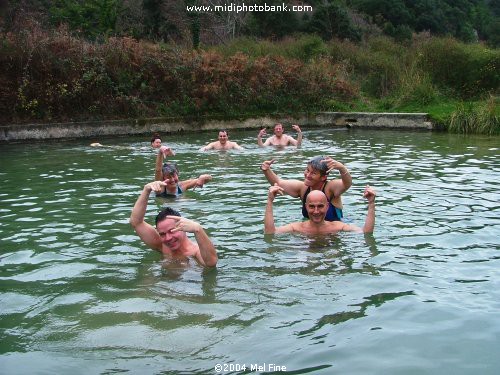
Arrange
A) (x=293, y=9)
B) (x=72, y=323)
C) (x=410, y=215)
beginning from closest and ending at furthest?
(x=72, y=323), (x=410, y=215), (x=293, y=9)

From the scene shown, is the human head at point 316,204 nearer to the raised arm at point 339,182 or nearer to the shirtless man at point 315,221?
the shirtless man at point 315,221

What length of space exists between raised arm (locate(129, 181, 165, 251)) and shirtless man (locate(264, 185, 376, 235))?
61.1 inches

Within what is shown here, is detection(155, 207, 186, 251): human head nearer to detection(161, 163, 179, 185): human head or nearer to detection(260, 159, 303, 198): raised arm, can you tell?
detection(260, 159, 303, 198): raised arm

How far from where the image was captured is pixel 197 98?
85.1 feet

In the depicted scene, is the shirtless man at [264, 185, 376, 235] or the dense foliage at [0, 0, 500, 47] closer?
the shirtless man at [264, 185, 376, 235]

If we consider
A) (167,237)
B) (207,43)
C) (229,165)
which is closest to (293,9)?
(207,43)

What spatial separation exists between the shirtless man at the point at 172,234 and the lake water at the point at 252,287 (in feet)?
0.64

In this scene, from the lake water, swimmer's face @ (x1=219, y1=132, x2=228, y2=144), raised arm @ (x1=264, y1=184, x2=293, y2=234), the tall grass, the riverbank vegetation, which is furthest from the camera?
the riverbank vegetation

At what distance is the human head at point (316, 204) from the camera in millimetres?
8242

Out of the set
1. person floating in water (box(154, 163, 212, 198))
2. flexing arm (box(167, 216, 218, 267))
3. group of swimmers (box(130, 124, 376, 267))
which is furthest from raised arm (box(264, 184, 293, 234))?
person floating in water (box(154, 163, 212, 198))

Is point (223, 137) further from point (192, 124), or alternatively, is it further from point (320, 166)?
point (320, 166)

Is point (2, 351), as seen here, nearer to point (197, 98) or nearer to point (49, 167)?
point (49, 167)

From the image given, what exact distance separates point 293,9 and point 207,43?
6294mm

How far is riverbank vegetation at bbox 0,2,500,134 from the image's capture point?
22.8m
